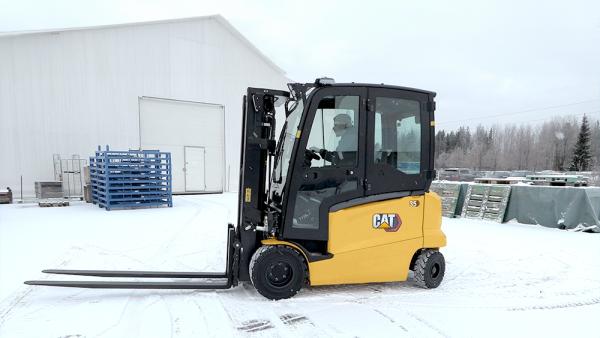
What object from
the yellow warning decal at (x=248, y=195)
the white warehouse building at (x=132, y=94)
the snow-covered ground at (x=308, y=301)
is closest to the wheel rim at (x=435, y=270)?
the snow-covered ground at (x=308, y=301)

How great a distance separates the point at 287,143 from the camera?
4227mm

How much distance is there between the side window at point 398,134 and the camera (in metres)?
→ 4.06

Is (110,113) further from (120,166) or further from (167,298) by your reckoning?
(167,298)

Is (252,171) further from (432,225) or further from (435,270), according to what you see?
(435,270)

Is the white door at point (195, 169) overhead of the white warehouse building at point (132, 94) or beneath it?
beneath

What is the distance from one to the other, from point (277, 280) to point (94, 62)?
1542cm

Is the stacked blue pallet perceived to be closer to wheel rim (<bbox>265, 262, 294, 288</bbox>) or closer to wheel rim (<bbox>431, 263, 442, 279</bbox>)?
wheel rim (<bbox>265, 262, 294, 288</bbox>)

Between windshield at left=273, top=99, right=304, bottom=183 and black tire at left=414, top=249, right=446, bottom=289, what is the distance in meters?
1.99

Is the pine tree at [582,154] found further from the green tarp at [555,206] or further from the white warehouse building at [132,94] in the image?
the green tarp at [555,206]

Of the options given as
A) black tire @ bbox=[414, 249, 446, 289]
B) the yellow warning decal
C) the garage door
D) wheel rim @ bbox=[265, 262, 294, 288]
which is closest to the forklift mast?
the yellow warning decal

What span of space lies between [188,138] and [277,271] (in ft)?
49.2

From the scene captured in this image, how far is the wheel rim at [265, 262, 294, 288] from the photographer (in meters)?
3.78

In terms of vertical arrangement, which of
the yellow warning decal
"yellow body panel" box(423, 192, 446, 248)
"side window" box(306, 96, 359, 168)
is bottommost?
"yellow body panel" box(423, 192, 446, 248)

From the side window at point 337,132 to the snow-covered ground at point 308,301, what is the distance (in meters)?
1.59
